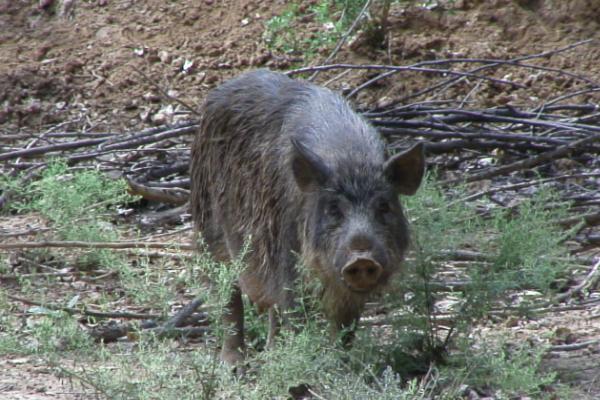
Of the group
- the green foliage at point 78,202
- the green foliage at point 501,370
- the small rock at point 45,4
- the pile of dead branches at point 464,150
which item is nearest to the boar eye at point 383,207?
the green foliage at point 501,370

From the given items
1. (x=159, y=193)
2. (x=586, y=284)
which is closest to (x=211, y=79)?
(x=159, y=193)

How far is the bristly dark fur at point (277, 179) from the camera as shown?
16.7ft

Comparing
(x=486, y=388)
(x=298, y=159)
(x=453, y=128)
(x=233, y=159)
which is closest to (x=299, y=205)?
(x=298, y=159)

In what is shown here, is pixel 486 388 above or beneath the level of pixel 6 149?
above

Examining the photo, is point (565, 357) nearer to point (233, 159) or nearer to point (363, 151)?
point (363, 151)

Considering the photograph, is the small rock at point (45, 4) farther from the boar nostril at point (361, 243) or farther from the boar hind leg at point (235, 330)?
the boar nostril at point (361, 243)

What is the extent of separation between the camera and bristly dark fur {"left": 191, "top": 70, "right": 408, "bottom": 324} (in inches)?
200

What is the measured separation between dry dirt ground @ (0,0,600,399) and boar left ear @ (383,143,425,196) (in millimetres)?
4651

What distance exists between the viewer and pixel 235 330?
19.5 ft

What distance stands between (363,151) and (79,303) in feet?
7.48

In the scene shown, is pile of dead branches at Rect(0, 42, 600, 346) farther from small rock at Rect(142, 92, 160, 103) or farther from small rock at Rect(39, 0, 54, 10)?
small rock at Rect(39, 0, 54, 10)

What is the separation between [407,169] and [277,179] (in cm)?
77

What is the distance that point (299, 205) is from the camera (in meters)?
5.32

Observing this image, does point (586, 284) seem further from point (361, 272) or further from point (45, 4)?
point (45, 4)
